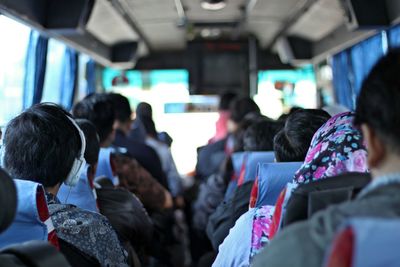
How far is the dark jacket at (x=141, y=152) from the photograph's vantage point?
4793 millimetres

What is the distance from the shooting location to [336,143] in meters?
1.84

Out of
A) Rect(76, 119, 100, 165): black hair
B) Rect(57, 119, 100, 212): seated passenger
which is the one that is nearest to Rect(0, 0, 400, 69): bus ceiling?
Rect(76, 119, 100, 165): black hair

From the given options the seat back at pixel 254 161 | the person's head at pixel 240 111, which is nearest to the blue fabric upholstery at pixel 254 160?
the seat back at pixel 254 161

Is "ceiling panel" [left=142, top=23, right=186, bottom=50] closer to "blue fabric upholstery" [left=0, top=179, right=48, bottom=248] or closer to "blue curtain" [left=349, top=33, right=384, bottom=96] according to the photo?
"blue curtain" [left=349, top=33, right=384, bottom=96]

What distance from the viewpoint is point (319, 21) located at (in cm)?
711

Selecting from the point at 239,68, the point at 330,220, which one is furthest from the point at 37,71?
the point at 330,220

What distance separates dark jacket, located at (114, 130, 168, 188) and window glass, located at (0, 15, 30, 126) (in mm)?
833

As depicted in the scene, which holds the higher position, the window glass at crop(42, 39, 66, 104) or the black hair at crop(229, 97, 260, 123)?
the window glass at crop(42, 39, 66, 104)

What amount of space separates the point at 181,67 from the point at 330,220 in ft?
27.7

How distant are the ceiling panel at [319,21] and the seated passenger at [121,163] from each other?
2811 millimetres

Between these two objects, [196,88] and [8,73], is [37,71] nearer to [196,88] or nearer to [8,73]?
[8,73]

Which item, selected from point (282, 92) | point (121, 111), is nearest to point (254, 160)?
point (121, 111)

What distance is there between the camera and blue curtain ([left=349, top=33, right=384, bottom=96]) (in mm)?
6402

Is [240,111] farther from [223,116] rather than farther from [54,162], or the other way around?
[54,162]
